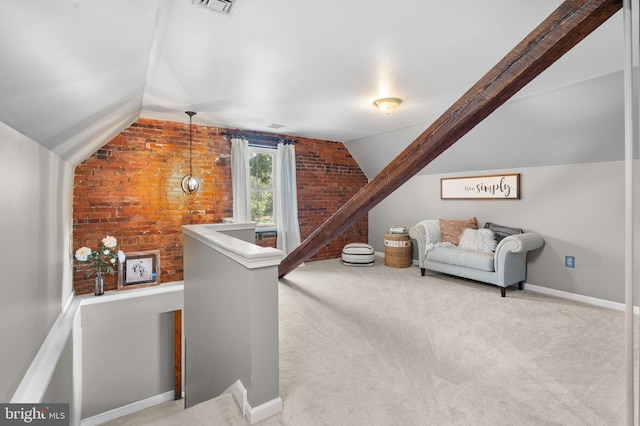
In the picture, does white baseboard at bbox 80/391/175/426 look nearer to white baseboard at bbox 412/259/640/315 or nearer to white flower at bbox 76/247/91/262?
white flower at bbox 76/247/91/262

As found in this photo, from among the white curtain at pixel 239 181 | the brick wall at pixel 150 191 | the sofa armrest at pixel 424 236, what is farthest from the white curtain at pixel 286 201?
the sofa armrest at pixel 424 236

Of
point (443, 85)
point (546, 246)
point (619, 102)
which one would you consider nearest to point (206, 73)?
point (443, 85)

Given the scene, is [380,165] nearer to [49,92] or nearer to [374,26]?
[374,26]

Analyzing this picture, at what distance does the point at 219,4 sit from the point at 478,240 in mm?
3814

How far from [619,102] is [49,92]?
4327mm

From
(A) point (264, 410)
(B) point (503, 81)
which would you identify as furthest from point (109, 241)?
(B) point (503, 81)

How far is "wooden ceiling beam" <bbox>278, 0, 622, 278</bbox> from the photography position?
4.74 ft

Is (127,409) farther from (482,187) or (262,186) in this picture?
(482,187)

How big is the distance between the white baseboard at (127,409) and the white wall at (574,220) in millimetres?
4993

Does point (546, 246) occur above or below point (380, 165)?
Answer: below

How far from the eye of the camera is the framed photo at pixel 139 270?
4.14 metres

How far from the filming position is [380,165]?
5949mm

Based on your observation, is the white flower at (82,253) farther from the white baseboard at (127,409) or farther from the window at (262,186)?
the window at (262,186)

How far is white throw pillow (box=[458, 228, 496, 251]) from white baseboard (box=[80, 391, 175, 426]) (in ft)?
14.6
